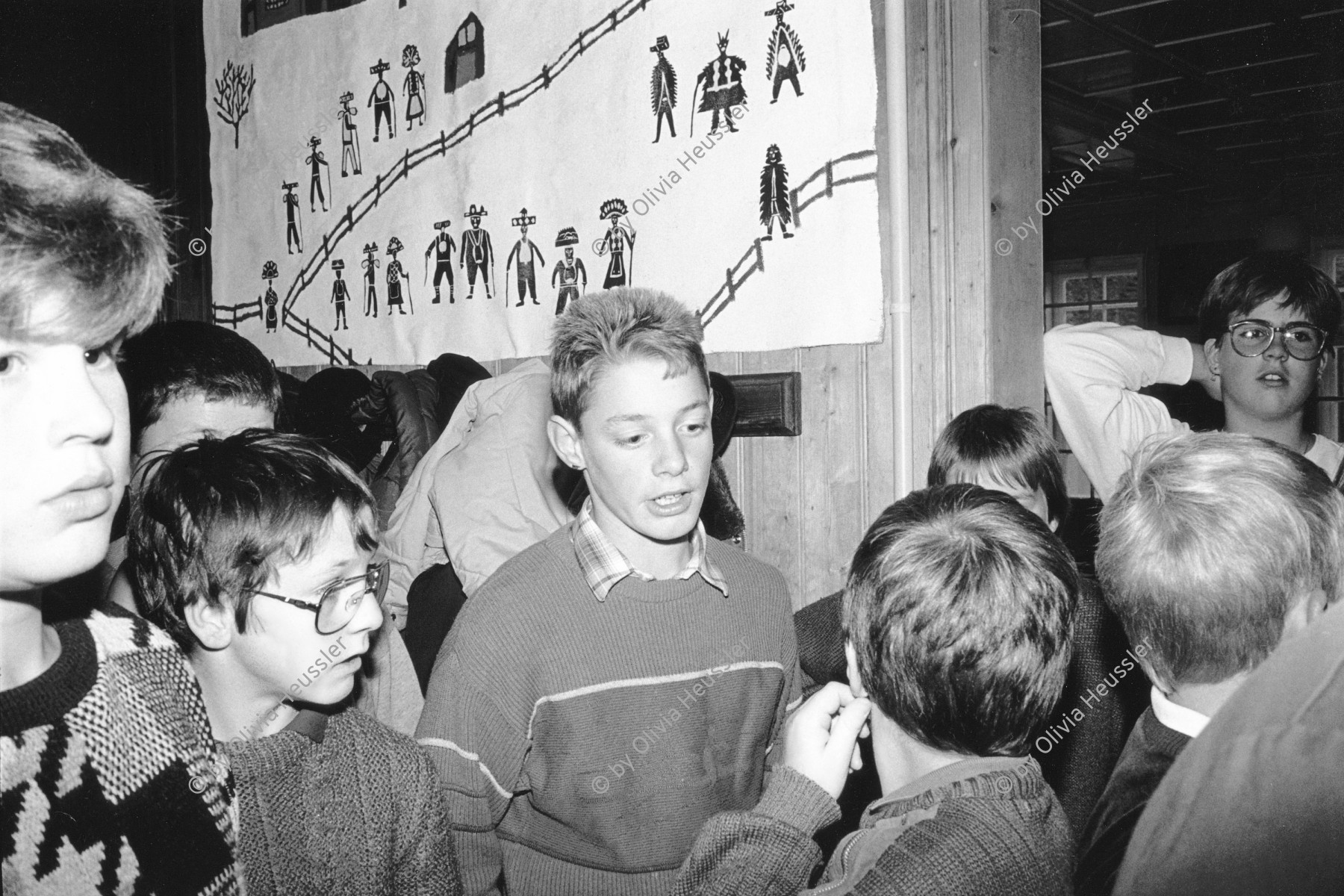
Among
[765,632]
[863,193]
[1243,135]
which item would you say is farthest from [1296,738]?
[1243,135]

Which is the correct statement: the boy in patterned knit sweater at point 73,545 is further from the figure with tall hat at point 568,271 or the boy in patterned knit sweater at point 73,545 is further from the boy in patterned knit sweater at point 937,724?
the figure with tall hat at point 568,271

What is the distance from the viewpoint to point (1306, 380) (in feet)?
6.13

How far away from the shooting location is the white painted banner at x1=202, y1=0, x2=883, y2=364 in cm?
214

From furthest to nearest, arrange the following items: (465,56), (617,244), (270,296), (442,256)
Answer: (270,296) < (442,256) < (465,56) < (617,244)

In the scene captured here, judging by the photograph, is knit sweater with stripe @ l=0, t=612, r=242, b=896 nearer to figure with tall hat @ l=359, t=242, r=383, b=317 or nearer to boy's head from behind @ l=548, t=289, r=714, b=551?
boy's head from behind @ l=548, t=289, r=714, b=551

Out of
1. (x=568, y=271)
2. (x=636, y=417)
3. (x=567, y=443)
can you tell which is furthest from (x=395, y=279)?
(x=636, y=417)

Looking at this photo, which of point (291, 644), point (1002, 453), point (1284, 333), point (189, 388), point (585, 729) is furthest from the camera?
point (1284, 333)

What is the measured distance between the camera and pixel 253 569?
46.9 inches

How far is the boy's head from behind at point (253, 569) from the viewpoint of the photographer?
1.19 metres

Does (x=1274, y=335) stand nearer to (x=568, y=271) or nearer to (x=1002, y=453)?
Answer: (x=1002, y=453)

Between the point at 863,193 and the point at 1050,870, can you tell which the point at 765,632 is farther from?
the point at 863,193

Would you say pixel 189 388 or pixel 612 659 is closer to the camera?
pixel 612 659

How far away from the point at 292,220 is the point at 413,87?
73cm

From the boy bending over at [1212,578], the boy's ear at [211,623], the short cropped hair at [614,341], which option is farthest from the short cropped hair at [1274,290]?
the boy's ear at [211,623]
